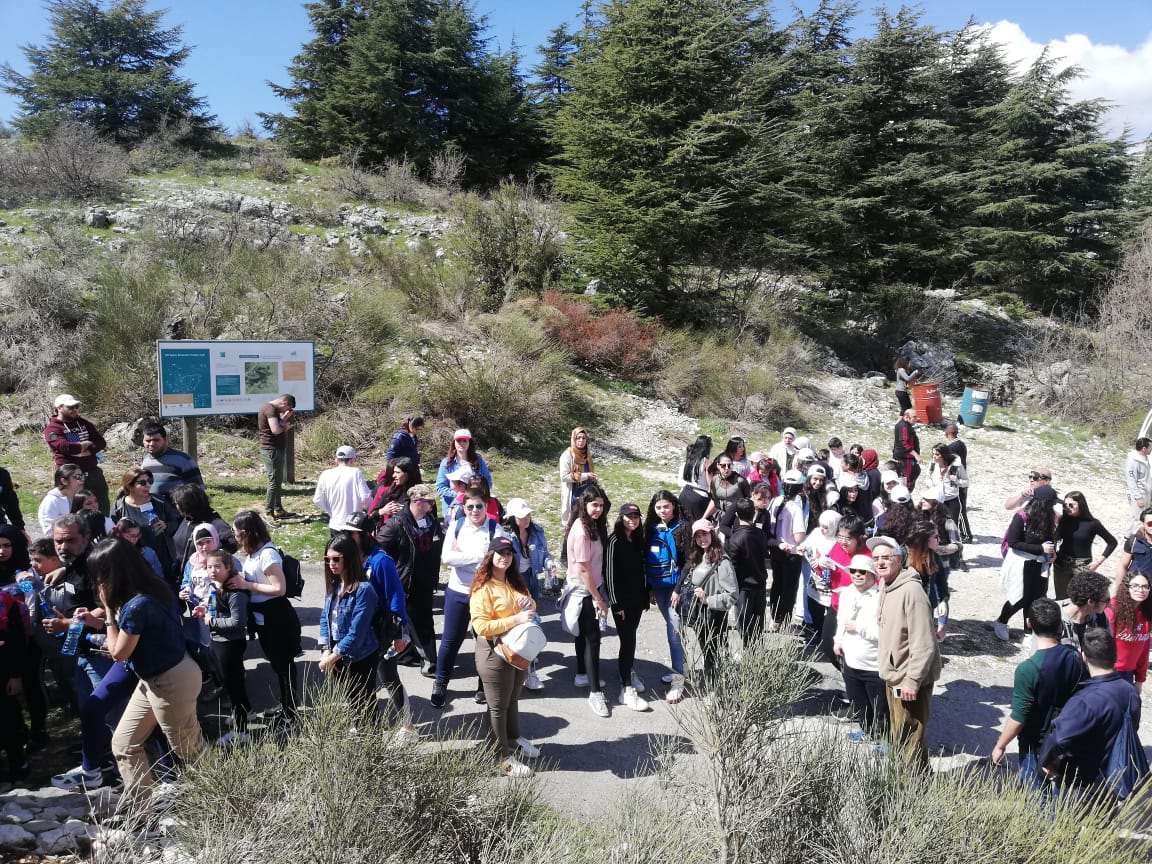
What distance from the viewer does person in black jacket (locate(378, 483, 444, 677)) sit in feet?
19.4

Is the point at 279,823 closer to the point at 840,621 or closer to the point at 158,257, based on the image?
the point at 840,621

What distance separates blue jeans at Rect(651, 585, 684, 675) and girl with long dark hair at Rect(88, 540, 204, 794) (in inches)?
133

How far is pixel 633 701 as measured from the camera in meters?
5.68

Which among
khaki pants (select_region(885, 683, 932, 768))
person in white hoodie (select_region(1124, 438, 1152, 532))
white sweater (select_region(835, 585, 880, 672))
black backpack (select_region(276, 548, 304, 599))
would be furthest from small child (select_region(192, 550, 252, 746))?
person in white hoodie (select_region(1124, 438, 1152, 532))

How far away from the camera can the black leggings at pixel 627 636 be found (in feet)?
18.8

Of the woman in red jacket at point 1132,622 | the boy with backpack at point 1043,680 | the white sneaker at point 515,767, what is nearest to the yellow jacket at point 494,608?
the white sneaker at point 515,767

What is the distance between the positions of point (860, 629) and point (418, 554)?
3478mm

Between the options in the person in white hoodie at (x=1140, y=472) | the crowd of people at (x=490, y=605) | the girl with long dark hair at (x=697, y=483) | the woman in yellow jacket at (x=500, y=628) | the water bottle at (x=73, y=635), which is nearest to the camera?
the crowd of people at (x=490, y=605)

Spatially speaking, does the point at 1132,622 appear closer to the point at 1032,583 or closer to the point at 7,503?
the point at 1032,583

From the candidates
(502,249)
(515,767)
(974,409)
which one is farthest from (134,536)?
(974,409)

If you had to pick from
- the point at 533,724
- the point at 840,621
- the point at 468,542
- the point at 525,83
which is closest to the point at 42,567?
the point at 468,542

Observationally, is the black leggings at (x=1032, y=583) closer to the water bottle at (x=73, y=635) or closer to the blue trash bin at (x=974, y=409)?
the water bottle at (x=73, y=635)

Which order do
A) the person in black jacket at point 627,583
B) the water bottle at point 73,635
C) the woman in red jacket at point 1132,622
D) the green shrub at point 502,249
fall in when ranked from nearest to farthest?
the water bottle at point 73,635, the woman in red jacket at point 1132,622, the person in black jacket at point 627,583, the green shrub at point 502,249

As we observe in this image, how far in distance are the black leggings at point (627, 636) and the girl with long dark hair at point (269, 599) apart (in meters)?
2.38
